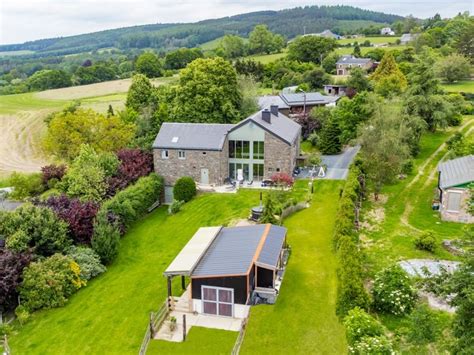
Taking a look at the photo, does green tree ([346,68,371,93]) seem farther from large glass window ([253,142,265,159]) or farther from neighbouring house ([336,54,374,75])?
large glass window ([253,142,265,159])

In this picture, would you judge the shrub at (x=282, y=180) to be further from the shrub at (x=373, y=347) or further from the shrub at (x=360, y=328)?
the shrub at (x=373, y=347)

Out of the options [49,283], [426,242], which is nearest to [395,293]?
[426,242]

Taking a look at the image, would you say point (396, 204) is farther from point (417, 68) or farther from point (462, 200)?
point (417, 68)

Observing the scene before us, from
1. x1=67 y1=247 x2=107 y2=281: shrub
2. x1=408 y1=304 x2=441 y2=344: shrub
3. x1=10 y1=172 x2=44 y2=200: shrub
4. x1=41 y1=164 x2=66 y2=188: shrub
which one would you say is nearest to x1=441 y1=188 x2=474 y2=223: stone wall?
Result: x1=408 y1=304 x2=441 y2=344: shrub

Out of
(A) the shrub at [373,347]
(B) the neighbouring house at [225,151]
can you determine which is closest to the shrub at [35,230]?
(B) the neighbouring house at [225,151]

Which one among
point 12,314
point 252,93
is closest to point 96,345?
point 12,314

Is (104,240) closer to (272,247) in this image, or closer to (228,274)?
(228,274)
